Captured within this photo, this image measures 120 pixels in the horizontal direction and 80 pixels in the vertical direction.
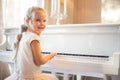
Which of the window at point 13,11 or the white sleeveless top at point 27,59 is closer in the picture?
the white sleeveless top at point 27,59

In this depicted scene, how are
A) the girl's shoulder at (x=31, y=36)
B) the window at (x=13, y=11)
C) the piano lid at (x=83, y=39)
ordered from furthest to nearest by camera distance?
the window at (x=13, y=11), the piano lid at (x=83, y=39), the girl's shoulder at (x=31, y=36)

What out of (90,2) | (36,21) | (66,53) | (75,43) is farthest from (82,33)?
(90,2)

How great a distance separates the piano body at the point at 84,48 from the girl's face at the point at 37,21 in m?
0.36

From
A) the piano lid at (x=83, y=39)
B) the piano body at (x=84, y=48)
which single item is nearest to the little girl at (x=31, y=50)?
the piano body at (x=84, y=48)

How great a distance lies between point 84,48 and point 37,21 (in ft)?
2.23

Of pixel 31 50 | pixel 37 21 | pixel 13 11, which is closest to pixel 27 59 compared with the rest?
pixel 31 50

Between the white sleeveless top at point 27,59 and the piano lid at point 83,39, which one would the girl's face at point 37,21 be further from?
the piano lid at point 83,39

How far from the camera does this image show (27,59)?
1390mm

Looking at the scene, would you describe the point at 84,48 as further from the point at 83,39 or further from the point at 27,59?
the point at 27,59

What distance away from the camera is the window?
2695mm

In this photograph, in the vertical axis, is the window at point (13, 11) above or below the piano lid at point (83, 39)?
above

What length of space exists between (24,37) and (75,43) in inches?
27.5

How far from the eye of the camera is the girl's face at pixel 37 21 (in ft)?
4.64

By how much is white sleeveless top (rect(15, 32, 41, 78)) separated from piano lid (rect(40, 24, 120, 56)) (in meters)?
0.64
